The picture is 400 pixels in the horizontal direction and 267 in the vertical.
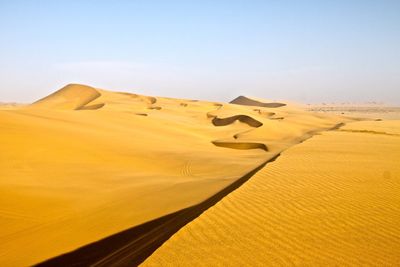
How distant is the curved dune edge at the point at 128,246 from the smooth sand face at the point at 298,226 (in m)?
0.39

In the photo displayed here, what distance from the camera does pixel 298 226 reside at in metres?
5.98

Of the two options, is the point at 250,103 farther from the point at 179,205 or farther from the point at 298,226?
the point at 298,226

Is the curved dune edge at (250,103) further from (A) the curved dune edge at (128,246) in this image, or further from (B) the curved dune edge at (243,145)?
(A) the curved dune edge at (128,246)

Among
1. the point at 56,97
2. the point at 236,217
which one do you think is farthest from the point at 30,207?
the point at 56,97

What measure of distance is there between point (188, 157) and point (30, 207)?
26.1 ft

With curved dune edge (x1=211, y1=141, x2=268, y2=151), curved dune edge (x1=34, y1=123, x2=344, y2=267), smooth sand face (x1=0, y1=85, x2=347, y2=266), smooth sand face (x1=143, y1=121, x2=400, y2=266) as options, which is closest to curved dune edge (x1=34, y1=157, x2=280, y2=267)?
curved dune edge (x1=34, y1=123, x2=344, y2=267)

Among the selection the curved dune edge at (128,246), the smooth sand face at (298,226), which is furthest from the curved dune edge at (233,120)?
the curved dune edge at (128,246)

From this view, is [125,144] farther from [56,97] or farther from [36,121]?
[56,97]

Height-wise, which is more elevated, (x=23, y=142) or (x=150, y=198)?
(x=23, y=142)

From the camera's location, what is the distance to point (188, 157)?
14.6 meters

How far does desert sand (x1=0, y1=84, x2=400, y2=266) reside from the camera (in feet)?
17.0

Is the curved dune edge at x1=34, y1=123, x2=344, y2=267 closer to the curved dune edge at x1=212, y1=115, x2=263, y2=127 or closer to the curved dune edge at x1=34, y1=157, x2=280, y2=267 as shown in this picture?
the curved dune edge at x1=34, y1=157, x2=280, y2=267

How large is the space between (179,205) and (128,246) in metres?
2.26

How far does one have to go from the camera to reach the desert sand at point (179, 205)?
5.18 m
